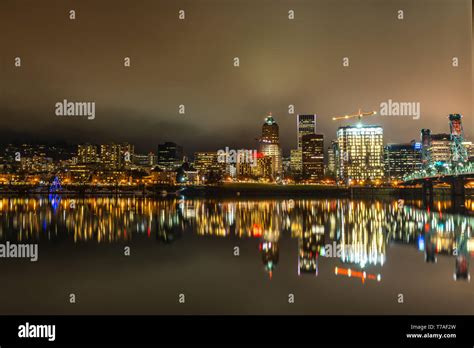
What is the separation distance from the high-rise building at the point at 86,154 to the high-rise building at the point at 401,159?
294ft

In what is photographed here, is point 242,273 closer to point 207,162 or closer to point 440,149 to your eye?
point 440,149

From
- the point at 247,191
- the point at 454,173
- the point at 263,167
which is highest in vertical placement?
the point at 263,167

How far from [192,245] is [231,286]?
6177 millimetres

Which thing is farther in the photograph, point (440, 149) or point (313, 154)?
point (313, 154)

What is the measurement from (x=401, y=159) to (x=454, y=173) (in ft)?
327

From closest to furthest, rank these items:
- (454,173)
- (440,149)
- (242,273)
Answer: (242,273)
(454,173)
(440,149)

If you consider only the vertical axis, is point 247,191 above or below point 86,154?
below

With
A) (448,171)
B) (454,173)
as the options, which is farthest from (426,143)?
(454,173)

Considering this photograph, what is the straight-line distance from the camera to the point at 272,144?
152 metres

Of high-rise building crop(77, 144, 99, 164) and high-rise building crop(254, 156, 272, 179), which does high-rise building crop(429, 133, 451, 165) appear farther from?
high-rise building crop(77, 144, 99, 164)

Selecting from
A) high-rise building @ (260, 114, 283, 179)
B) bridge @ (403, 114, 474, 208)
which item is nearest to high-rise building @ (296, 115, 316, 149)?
high-rise building @ (260, 114, 283, 179)

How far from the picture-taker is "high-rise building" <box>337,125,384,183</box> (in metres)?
126

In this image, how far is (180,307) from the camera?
866 centimetres
